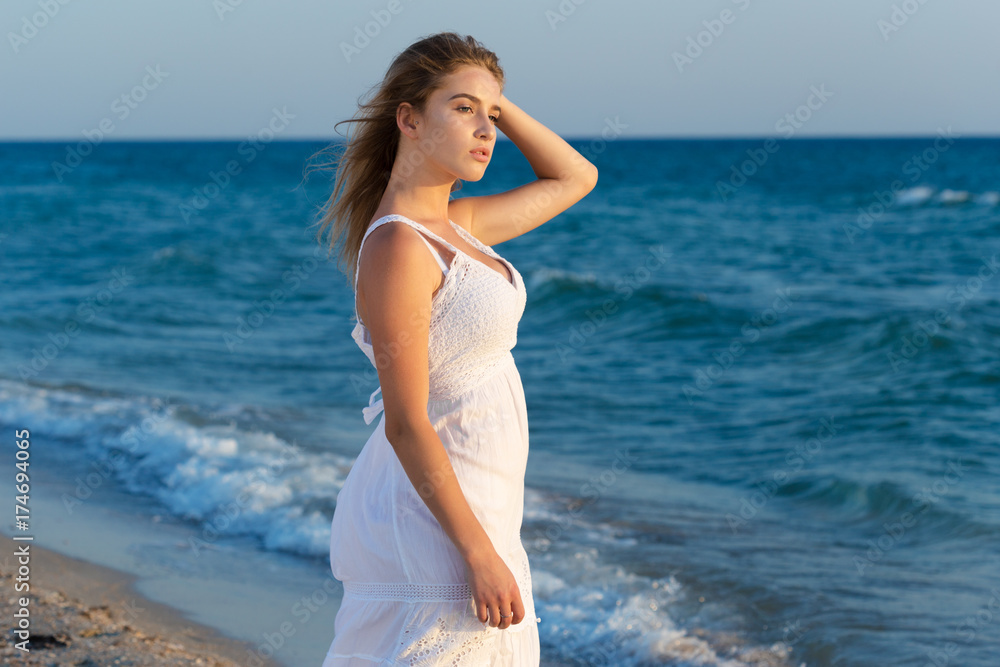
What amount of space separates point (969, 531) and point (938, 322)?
21.0 ft

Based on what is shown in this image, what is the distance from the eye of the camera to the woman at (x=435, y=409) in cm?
181

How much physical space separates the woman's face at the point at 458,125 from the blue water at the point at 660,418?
283cm

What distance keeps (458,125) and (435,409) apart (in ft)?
2.00

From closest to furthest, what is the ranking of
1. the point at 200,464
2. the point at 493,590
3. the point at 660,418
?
the point at 493,590, the point at 200,464, the point at 660,418

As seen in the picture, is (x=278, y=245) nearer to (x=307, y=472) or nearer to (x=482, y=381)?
(x=307, y=472)

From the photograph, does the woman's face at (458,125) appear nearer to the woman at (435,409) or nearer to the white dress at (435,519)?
the woman at (435,409)

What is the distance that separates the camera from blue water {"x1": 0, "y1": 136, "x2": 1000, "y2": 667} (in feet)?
15.6

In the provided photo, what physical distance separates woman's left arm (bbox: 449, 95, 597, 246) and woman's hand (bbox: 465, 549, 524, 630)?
35.1 inches

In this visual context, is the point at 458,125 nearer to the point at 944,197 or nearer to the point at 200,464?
the point at 200,464

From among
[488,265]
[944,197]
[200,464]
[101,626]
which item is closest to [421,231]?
[488,265]

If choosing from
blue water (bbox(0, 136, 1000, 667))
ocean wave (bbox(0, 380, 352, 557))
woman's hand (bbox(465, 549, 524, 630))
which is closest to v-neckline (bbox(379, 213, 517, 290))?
woman's hand (bbox(465, 549, 524, 630))

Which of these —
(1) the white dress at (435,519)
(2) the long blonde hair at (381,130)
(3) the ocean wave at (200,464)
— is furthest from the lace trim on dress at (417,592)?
(3) the ocean wave at (200,464)

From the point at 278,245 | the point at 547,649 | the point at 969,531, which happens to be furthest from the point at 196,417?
the point at 278,245

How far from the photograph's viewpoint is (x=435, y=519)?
1934 millimetres
